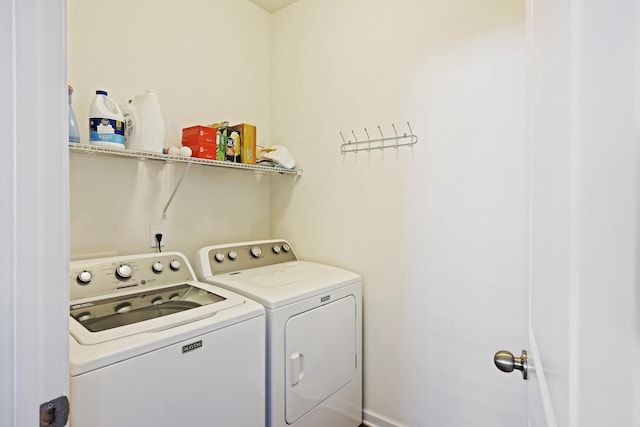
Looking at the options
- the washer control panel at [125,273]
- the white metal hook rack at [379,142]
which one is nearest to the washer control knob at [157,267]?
the washer control panel at [125,273]

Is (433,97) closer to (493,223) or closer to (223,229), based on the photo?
(493,223)

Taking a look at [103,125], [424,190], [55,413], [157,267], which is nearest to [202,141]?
[103,125]

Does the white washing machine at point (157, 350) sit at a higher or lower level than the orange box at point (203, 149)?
lower

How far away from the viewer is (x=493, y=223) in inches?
66.6

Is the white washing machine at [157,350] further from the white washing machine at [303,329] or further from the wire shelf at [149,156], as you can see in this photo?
the wire shelf at [149,156]

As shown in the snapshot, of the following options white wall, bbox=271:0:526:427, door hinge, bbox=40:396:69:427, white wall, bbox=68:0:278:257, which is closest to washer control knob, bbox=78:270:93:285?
white wall, bbox=68:0:278:257

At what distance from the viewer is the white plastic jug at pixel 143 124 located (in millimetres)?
1698

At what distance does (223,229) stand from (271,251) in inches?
14.7

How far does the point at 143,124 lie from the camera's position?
170 centimetres

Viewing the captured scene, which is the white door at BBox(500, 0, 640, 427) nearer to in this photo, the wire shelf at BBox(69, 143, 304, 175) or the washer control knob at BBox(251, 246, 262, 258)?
the wire shelf at BBox(69, 143, 304, 175)

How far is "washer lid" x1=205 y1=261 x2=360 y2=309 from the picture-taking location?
161 centimetres

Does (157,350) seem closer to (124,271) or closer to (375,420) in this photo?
(124,271)

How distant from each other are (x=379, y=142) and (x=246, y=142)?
0.84 m

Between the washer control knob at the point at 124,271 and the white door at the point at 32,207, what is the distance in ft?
3.54
